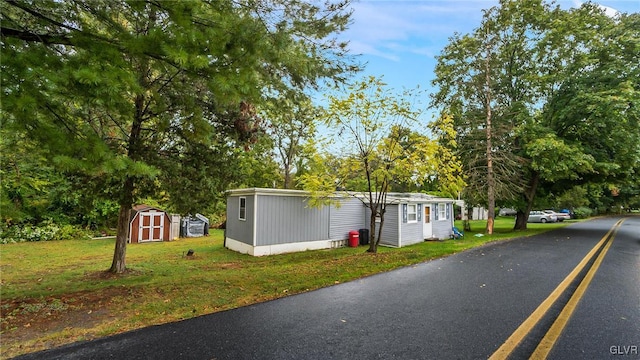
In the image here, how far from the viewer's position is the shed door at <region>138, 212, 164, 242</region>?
1528 centimetres

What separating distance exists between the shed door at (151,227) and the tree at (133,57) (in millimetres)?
11699

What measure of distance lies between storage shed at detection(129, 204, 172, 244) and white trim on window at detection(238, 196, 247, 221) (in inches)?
240

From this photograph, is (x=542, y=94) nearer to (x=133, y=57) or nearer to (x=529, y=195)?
(x=529, y=195)

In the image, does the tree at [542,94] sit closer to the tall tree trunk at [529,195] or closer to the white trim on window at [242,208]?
the tall tree trunk at [529,195]

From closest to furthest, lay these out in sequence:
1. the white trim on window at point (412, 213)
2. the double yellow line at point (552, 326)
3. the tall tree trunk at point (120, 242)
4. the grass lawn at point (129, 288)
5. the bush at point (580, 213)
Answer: the double yellow line at point (552, 326) → the grass lawn at point (129, 288) → the tall tree trunk at point (120, 242) → the white trim on window at point (412, 213) → the bush at point (580, 213)

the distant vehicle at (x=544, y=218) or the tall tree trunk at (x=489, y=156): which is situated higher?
the tall tree trunk at (x=489, y=156)

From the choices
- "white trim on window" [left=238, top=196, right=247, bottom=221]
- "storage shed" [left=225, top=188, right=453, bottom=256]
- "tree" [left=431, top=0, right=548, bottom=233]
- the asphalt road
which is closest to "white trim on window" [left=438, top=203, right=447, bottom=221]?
"storage shed" [left=225, top=188, right=453, bottom=256]

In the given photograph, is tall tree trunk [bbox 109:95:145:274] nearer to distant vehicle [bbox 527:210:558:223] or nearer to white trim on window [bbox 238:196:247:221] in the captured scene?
white trim on window [bbox 238:196:247:221]

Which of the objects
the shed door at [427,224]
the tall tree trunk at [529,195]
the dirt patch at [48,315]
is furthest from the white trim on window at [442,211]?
the dirt patch at [48,315]

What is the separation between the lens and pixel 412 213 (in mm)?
14625

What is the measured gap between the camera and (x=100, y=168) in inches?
130

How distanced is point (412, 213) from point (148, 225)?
530 inches

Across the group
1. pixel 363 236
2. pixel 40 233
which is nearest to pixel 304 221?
pixel 363 236

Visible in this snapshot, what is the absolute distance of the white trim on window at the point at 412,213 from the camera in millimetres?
14359
